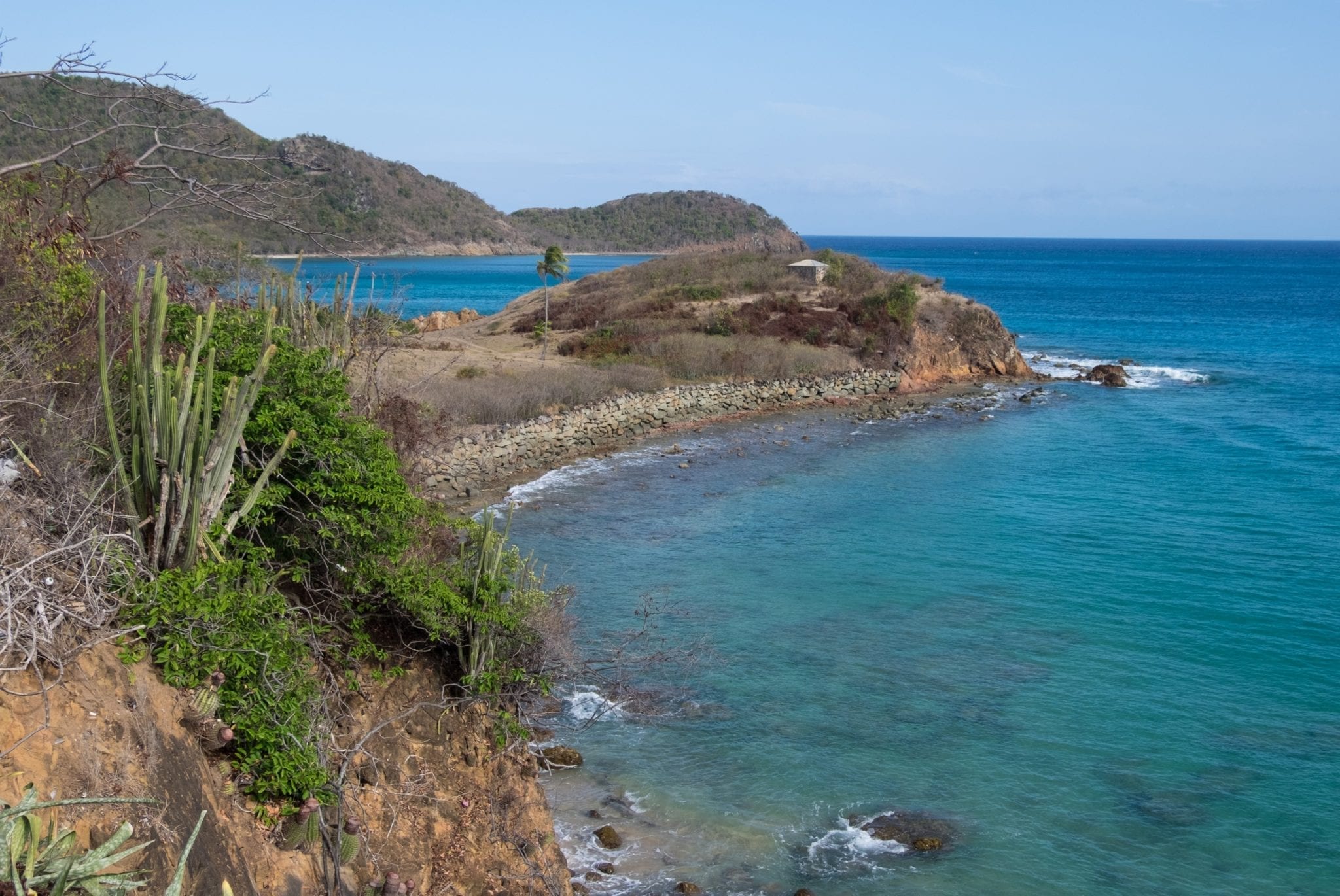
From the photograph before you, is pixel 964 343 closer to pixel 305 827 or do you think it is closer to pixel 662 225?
pixel 305 827

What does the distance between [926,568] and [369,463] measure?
45.2 ft

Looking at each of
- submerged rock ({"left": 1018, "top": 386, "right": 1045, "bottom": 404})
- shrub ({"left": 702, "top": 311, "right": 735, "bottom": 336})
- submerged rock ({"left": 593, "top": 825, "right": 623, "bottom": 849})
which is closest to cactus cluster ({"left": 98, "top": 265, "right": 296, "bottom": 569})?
submerged rock ({"left": 593, "top": 825, "right": 623, "bottom": 849})

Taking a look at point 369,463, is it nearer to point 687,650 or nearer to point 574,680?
point 574,680

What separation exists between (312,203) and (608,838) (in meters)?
88.8

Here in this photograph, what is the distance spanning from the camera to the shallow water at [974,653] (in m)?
11.3

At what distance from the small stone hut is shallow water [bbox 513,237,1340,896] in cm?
1950

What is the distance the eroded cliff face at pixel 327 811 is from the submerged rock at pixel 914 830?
397 cm

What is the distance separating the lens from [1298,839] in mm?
11555

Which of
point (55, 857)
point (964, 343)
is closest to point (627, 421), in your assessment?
point (964, 343)

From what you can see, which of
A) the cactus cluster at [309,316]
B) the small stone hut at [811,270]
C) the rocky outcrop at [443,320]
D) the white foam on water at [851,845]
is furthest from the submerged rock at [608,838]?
the small stone hut at [811,270]

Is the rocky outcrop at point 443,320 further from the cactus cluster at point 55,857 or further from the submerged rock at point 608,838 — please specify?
the cactus cluster at point 55,857

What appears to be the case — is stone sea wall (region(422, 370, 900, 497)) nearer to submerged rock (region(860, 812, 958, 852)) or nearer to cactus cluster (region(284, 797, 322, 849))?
submerged rock (region(860, 812, 958, 852))

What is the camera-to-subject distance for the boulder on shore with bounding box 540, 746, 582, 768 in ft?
41.6

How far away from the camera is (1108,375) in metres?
44.2
